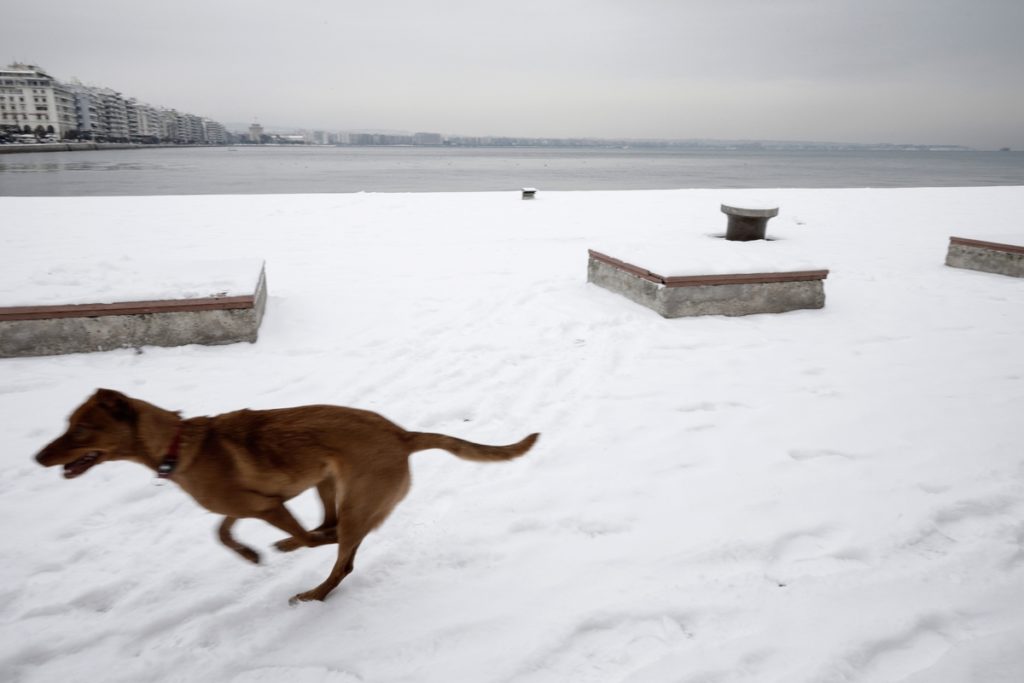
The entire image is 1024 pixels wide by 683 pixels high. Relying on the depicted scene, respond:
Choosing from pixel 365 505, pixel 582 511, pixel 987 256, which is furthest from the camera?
pixel 987 256

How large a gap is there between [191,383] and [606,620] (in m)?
4.00

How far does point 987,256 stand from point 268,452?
10.9 m

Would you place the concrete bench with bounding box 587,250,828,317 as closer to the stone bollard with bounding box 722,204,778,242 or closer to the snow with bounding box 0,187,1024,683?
the snow with bounding box 0,187,1024,683

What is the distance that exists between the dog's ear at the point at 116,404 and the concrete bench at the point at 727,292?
5561 millimetres

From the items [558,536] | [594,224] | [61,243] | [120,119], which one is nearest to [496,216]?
[594,224]

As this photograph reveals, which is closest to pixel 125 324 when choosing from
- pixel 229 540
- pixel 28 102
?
pixel 229 540

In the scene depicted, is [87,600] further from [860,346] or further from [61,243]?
[61,243]

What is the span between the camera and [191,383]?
16.0 ft

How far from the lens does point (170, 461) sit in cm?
220

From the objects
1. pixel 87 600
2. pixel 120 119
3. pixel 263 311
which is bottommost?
pixel 87 600

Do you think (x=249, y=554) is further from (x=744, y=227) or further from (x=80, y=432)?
(x=744, y=227)

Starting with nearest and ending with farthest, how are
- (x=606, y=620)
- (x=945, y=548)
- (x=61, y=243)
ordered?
(x=606, y=620)
(x=945, y=548)
(x=61, y=243)

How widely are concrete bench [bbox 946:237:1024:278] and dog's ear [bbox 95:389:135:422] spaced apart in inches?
441

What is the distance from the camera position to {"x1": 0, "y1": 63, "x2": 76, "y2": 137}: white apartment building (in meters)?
143
